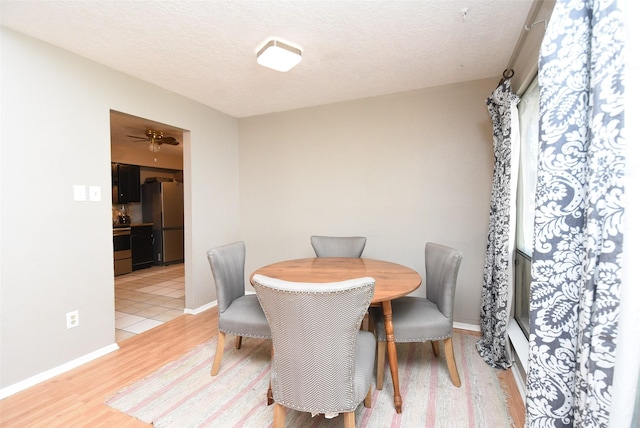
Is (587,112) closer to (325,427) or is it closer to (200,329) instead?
(325,427)

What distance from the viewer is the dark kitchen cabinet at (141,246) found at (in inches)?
209

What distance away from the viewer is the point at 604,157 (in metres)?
0.74

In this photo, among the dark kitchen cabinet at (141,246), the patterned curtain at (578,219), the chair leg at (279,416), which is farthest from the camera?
the dark kitchen cabinet at (141,246)

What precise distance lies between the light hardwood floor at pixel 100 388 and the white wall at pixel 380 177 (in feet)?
4.21

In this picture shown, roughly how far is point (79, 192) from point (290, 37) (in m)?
2.01

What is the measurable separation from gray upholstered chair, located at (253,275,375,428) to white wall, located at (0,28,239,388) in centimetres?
191

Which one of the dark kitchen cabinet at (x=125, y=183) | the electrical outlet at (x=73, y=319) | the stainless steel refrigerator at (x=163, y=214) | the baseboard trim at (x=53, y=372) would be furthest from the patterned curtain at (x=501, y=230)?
the dark kitchen cabinet at (x=125, y=183)

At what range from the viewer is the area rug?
1596 mm

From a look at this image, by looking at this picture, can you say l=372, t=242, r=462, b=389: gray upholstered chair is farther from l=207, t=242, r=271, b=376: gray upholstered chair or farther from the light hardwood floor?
l=207, t=242, r=271, b=376: gray upholstered chair

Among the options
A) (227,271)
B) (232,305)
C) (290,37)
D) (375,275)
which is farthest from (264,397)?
(290,37)

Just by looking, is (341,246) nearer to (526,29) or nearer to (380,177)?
(380,177)

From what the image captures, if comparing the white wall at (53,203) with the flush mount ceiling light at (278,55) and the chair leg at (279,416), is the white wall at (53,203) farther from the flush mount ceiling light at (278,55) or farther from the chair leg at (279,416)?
the chair leg at (279,416)

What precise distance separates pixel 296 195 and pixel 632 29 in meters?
3.03

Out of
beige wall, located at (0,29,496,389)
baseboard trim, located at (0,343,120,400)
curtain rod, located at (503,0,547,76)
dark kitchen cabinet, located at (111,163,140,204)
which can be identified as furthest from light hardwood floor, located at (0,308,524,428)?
dark kitchen cabinet, located at (111,163,140,204)
